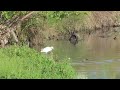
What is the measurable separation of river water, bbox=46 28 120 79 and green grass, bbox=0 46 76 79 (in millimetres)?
597

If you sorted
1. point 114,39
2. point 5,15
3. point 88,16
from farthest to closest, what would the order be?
point 88,16, point 114,39, point 5,15

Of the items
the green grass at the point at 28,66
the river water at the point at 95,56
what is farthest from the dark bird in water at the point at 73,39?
the green grass at the point at 28,66

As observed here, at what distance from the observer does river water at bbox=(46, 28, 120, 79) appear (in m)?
15.0

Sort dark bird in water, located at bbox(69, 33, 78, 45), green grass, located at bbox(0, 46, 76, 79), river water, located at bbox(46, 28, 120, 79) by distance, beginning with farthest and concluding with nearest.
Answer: dark bird in water, located at bbox(69, 33, 78, 45) → river water, located at bbox(46, 28, 120, 79) → green grass, located at bbox(0, 46, 76, 79)

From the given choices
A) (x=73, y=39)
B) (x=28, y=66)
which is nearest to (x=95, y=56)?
(x=73, y=39)

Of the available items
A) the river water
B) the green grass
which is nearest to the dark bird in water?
the river water

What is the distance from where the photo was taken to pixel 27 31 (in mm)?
20891

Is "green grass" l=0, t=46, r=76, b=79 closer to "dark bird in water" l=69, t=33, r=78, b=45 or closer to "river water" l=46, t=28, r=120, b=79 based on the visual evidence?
"river water" l=46, t=28, r=120, b=79

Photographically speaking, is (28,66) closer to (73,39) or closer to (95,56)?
(95,56)

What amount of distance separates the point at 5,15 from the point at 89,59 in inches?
177

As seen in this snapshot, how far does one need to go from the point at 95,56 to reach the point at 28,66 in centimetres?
893
